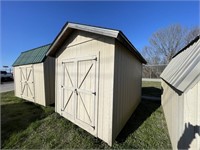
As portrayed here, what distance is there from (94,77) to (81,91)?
866 mm

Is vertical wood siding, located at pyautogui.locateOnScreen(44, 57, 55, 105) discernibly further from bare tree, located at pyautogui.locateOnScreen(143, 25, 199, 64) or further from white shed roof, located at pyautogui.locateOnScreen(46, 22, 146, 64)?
bare tree, located at pyautogui.locateOnScreen(143, 25, 199, 64)

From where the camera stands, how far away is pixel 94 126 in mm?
3363

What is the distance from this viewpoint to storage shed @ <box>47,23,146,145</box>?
9.73 feet

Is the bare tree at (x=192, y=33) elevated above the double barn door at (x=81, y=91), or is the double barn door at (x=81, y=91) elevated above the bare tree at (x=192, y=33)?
the bare tree at (x=192, y=33)

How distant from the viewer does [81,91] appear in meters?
3.84

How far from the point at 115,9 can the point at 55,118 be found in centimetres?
645

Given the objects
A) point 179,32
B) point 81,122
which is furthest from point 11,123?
point 179,32

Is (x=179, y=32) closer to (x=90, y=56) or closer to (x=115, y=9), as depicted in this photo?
(x=115, y=9)

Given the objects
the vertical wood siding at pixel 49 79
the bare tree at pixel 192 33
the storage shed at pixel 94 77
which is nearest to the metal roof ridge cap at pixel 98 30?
the storage shed at pixel 94 77

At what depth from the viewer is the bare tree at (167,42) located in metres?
18.8

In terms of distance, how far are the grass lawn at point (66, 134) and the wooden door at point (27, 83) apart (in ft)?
8.55

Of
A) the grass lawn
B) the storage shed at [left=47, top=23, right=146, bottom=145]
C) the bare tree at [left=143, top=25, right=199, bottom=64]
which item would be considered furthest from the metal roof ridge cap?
the bare tree at [left=143, top=25, right=199, bottom=64]

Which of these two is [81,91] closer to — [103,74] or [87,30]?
[103,74]

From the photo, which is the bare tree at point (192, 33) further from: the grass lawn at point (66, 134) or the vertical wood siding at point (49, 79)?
the vertical wood siding at point (49, 79)
